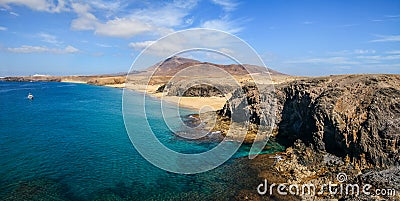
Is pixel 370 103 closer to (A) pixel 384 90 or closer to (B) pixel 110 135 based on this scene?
(A) pixel 384 90

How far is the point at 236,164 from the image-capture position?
22.6 metres

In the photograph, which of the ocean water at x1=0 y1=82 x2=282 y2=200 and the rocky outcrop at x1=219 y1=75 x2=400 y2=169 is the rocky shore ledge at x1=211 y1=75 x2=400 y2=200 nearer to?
the rocky outcrop at x1=219 y1=75 x2=400 y2=169

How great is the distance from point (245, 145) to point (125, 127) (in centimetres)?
1849

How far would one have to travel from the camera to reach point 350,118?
22297 mm
